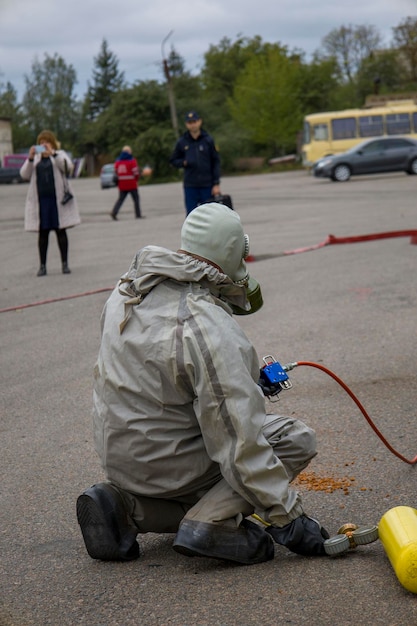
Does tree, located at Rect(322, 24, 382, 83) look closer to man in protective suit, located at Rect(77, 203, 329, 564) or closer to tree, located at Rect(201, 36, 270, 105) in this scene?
tree, located at Rect(201, 36, 270, 105)

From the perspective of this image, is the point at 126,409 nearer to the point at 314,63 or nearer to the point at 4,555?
the point at 4,555

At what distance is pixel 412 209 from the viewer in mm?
21250

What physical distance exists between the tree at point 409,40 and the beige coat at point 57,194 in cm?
6875

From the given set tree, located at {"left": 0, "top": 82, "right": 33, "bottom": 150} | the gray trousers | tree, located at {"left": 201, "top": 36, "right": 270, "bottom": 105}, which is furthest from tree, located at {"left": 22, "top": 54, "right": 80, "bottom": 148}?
the gray trousers

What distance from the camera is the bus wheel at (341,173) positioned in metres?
36.6

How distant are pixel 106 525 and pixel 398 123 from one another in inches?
1683

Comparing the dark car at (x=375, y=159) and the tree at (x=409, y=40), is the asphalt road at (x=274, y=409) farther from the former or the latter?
the tree at (x=409, y=40)

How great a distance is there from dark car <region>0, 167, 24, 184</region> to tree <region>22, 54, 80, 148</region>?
56.5m

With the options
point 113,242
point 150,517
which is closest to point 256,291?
point 150,517

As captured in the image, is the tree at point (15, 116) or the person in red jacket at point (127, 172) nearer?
the person in red jacket at point (127, 172)

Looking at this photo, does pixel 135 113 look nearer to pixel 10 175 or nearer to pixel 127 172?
pixel 10 175

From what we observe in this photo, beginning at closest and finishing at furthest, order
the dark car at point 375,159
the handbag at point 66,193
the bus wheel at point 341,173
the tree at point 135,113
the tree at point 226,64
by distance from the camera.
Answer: the handbag at point 66,193, the dark car at point 375,159, the bus wheel at point 341,173, the tree at point 135,113, the tree at point 226,64

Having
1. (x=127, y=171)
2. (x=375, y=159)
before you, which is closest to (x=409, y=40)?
(x=375, y=159)

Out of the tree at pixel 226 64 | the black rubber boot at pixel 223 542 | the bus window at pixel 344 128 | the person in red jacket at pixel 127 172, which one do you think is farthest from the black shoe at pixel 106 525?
the tree at pixel 226 64
